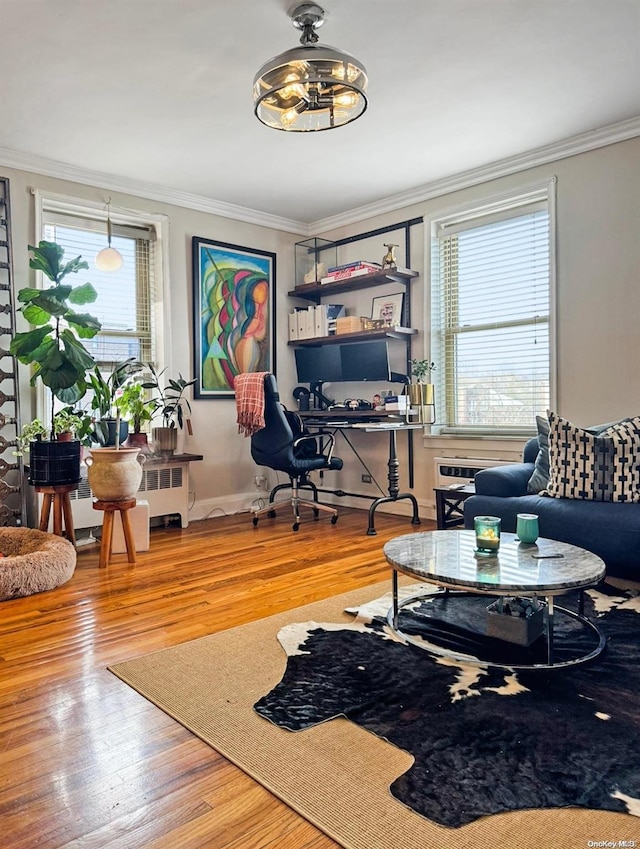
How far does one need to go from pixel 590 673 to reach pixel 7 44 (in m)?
3.50

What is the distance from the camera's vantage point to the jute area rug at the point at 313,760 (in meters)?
1.23

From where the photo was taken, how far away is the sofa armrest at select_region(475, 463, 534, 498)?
3.26 metres

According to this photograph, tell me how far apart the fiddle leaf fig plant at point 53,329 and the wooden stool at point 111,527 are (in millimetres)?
807

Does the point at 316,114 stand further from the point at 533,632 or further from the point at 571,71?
the point at 533,632

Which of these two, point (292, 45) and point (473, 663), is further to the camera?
point (292, 45)

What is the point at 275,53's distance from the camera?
2.83 m

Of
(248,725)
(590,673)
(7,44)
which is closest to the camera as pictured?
(248,725)

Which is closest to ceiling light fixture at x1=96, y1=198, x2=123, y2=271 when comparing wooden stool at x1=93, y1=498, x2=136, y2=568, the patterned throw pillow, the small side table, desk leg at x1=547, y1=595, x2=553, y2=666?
wooden stool at x1=93, y1=498, x2=136, y2=568

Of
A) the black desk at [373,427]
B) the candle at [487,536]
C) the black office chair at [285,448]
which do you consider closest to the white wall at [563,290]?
the black desk at [373,427]

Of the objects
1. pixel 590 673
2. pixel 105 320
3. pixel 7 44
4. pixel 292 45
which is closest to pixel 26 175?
pixel 105 320

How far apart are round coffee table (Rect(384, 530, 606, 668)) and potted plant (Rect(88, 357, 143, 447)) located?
2.35 meters

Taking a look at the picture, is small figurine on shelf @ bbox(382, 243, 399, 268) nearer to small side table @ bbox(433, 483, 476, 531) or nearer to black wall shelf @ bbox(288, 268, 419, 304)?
black wall shelf @ bbox(288, 268, 419, 304)

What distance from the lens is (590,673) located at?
1964 mm

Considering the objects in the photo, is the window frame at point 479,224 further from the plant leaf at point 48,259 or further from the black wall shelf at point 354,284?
the plant leaf at point 48,259
